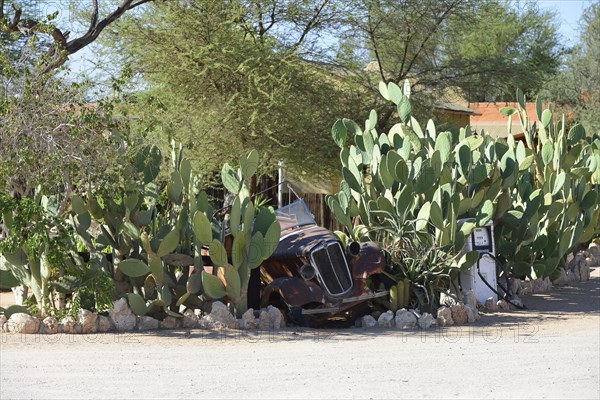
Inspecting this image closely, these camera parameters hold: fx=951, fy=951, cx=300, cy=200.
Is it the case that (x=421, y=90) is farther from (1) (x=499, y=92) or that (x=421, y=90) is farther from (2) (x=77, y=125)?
(2) (x=77, y=125)

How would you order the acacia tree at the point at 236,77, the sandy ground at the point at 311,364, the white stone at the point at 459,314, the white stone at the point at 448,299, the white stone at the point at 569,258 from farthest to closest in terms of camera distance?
the acacia tree at the point at 236,77, the white stone at the point at 569,258, the white stone at the point at 448,299, the white stone at the point at 459,314, the sandy ground at the point at 311,364

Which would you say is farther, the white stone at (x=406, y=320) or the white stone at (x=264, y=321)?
the white stone at (x=406, y=320)

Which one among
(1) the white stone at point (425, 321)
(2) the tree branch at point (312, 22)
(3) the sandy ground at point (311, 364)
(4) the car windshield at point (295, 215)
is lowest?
(3) the sandy ground at point (311, 364)

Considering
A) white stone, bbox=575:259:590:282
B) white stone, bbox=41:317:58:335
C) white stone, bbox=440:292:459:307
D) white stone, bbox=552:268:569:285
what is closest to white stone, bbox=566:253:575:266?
white stone, bbox=575:259:590:282

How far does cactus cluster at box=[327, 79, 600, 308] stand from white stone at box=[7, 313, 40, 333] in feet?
13.6

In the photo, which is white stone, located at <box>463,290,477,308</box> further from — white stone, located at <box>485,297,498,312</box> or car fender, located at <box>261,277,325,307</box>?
car fender, located at <box>261,277,325,307</box>

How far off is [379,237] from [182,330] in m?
3.22

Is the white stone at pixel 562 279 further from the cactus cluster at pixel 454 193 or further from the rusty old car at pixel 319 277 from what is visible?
the rusty old car at pixel 319 277

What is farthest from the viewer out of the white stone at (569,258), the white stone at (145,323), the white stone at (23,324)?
the white stone at (569,258)

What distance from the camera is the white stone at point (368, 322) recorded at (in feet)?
36.4

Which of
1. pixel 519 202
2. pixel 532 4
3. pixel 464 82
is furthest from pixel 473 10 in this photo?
pixel 532 4

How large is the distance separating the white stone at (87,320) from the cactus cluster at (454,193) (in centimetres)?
365

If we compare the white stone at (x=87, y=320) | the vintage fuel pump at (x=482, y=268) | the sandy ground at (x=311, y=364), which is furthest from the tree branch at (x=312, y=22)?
the white stone at (x=87, y=320)

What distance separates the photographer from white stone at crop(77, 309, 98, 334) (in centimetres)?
992
